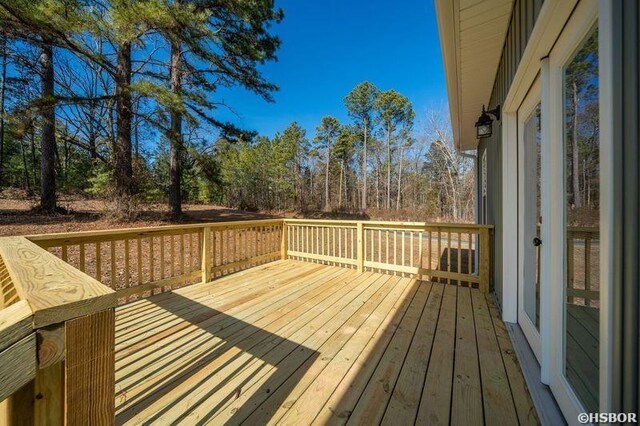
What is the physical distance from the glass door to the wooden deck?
268mm

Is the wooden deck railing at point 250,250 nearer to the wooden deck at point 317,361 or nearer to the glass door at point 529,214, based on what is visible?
the wooden deck at point 317,361

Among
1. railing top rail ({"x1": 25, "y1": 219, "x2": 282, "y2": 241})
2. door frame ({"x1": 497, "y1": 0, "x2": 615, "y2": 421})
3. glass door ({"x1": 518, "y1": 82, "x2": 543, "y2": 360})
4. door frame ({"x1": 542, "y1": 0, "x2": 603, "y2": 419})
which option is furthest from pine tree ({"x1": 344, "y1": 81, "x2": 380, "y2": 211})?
door frame ({"x1": 542, "y1": 0, "x2": 603, "y2": 419})

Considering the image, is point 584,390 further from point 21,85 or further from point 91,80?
point 21,85

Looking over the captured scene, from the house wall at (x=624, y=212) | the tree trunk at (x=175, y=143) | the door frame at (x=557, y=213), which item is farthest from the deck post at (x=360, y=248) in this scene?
the tree trunk at (x=175, y=143)

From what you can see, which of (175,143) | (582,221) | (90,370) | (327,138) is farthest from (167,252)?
(327,138)

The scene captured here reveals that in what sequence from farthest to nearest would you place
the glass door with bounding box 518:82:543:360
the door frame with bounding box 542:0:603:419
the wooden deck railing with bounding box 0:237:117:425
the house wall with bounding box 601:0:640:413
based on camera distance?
the glass door with bounding box 518:82:543:360 → the door frame with bounding box 542:0:603:419 → the house wall with bounding box 601:0:640:413 → the wooden deck railing with bounding box 0:237:117:425

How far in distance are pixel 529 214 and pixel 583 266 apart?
1.07 meters

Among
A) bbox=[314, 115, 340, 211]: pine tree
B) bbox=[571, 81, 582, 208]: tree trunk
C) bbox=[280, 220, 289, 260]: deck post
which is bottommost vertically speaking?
bbox=[280, 220, 289, 260]: deck post

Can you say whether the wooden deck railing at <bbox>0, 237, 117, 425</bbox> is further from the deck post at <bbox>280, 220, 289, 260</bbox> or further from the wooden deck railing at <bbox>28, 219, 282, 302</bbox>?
the deck post at <bbox>280, 220, 289, 260</bbox>

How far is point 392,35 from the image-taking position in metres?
9.82

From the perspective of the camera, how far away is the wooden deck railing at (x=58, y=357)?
19.7 inches

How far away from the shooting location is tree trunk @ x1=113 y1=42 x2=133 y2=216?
683cm

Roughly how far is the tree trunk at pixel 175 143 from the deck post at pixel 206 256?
15.2ft

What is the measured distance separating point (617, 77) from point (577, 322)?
1.18m
